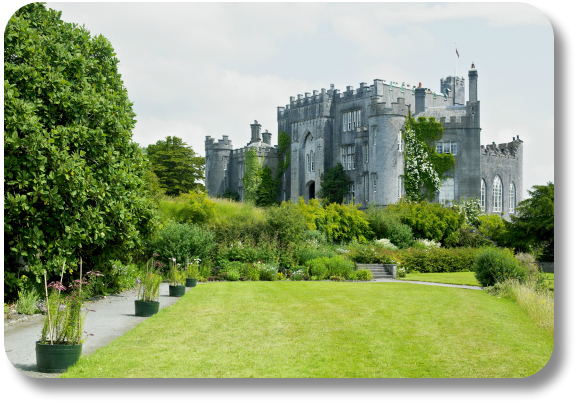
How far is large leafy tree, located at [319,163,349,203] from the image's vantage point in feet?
144

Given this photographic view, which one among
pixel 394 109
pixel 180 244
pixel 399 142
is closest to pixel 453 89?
pixel 394 109

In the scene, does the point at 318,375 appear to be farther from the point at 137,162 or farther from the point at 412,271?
the point at 412,271

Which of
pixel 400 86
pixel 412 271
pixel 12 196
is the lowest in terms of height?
pixel 412 271

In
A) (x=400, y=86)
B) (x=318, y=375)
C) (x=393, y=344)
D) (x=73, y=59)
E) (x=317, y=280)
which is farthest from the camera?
(x=400, y=86)

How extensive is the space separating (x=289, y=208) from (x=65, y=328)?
17011 mm

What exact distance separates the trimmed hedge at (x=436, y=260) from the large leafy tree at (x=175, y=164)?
943 inches

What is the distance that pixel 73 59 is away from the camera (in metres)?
11.4

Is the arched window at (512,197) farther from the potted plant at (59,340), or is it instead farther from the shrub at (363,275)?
the potted plant at (59,340)

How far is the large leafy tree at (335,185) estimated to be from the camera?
4378cm

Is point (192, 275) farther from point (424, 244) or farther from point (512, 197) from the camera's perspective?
point (512, 197)

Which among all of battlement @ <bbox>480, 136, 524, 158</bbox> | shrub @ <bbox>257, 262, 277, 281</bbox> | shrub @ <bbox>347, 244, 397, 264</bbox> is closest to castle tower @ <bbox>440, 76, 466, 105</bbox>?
battlement @ <bbox>480, 136, 524, 158</bbox>

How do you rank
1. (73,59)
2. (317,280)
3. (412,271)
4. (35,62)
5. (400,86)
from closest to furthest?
(35,62), (73,59), (317,280), (412,271), (400,86)

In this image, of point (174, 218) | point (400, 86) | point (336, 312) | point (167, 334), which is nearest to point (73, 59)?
point (167, 334)

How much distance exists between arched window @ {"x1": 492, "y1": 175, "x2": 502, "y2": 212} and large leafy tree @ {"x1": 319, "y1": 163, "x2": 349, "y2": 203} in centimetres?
1096
